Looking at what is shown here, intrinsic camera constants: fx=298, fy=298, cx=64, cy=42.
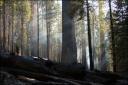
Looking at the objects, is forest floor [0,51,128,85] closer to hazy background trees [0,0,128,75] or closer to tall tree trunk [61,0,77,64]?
hazy background trees [0,0,128,75]

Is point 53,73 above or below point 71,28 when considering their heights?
below

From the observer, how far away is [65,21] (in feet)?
56.1

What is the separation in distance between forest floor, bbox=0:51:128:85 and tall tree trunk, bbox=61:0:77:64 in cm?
482

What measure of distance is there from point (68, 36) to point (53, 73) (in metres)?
6.40

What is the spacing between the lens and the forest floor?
9648 millimetres

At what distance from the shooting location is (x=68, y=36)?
1694 cm

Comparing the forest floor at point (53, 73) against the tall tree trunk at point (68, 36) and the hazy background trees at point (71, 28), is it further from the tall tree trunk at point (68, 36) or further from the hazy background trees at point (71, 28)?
the tall tree trunk at point (68, 36)

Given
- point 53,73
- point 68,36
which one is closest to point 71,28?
point 68,36

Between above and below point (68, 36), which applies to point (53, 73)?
below

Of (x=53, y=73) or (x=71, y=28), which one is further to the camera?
(x=71, y=28)

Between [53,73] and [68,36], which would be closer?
[53,73]

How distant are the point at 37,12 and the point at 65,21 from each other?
31439 mm

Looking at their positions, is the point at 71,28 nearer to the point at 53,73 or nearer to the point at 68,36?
the point at 68,36

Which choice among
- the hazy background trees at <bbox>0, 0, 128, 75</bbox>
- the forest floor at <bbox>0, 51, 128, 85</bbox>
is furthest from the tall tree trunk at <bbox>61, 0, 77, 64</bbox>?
the forest floor at <bbox>0, 51, 128, 85</bbox>
